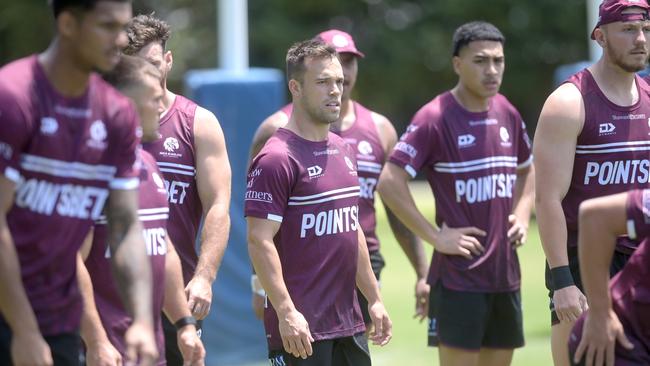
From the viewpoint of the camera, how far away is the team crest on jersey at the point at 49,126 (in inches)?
177

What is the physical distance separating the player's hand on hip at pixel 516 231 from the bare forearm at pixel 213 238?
7.45 ft

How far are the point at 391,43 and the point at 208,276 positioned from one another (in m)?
32.1

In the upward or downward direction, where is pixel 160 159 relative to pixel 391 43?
downward

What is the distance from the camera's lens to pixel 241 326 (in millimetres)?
11531

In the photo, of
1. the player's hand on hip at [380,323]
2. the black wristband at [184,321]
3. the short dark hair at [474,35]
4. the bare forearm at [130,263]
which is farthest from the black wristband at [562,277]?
the bare forearm at [130,263]

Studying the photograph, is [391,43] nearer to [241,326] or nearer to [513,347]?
[241,326]

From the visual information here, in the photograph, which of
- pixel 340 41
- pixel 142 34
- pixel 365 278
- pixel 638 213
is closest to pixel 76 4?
pixel 142 34

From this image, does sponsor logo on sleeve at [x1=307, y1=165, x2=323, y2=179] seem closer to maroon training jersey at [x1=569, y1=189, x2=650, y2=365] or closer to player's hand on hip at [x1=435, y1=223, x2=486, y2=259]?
player's hand on hip at [x1=435, y1=223, x2=486, y2=259]

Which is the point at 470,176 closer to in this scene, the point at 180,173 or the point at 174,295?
the point at 180,173

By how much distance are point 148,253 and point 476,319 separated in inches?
119

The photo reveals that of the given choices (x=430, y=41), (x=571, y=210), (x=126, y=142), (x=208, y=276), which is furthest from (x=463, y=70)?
(x=430, y=41)

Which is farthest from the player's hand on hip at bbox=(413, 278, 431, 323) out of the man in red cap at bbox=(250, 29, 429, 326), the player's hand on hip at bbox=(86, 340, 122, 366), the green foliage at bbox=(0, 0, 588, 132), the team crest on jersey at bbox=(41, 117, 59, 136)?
the green foliage at bbox=(0, 0, 588, 132)

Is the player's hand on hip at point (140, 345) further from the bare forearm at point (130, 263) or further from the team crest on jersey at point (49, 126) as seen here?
the team crest on jersey at point (49, 126)

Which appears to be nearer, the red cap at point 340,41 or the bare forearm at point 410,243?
the red cap at point 340,41
